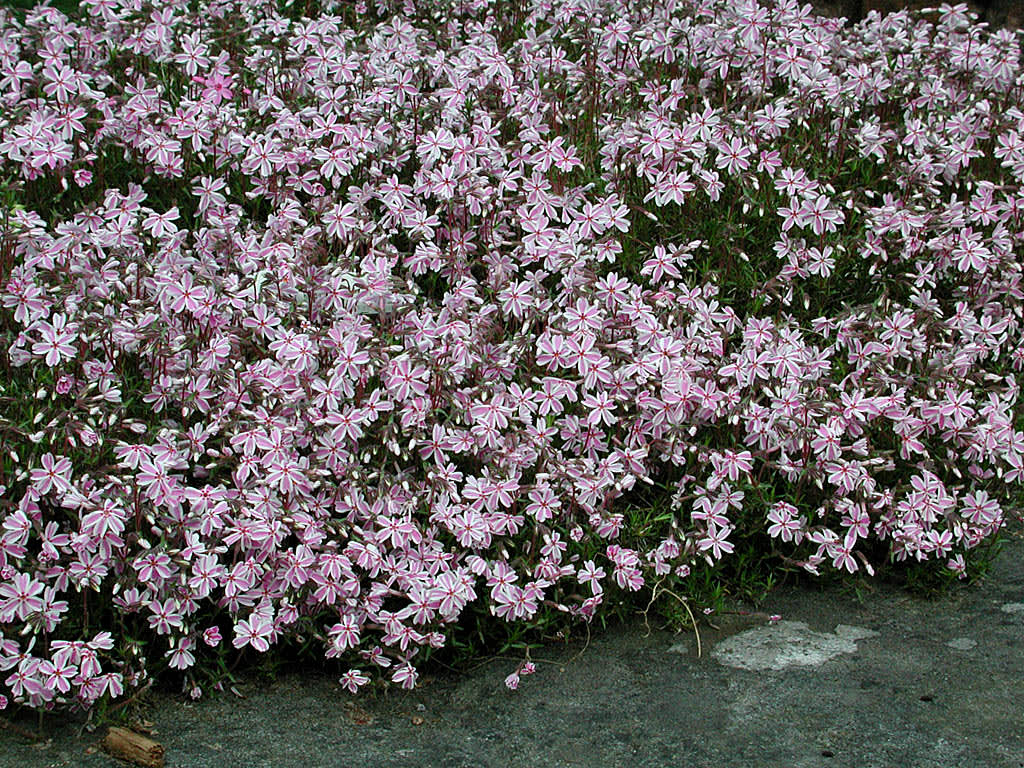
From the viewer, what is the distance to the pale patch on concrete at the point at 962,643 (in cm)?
346

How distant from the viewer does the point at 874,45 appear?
5.76m

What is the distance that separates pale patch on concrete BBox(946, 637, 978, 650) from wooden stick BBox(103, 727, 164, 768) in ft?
7.51

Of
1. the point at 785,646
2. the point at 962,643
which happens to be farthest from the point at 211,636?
the point at 962,643

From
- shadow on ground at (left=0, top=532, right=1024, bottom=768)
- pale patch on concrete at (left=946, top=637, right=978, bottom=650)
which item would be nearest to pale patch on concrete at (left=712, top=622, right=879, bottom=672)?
shadow on ground at (left=0, top=532, right=1024, bottom=768)

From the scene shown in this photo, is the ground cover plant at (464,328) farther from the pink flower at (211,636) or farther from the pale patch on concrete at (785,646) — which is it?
the pale patch on concrete at (785,646)

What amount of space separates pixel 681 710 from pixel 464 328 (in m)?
1.40

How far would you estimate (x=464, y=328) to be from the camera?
3.82 metres

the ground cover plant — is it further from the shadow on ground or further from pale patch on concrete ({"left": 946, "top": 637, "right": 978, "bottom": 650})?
pale patch on concrete ({"left": 946, "top": 637, "right": 978, "bottom": 650})

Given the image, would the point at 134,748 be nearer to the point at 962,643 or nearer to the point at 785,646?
the point at 785,646

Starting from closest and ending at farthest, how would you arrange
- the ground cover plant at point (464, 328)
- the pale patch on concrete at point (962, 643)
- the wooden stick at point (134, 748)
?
1. the wooden stick at point (134, 748)
2. the ground cover plant at point (464, 328)
3. the pale patch on concrete at point (962, 643)

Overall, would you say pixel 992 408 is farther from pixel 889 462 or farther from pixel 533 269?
pixel 533 269

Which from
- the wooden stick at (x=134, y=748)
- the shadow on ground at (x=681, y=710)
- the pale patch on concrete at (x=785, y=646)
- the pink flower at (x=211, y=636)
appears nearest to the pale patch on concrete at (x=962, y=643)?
the shadow on ground at (x=681, y=710)

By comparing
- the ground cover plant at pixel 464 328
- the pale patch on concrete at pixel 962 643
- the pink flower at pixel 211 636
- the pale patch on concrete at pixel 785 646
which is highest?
the ground cover plant at pixel 464 328

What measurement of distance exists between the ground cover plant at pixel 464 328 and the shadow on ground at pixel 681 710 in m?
0.14
